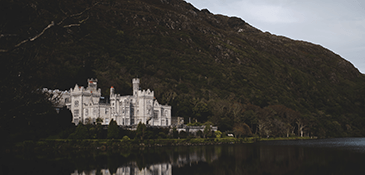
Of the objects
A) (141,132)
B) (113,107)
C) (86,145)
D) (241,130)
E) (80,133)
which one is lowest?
(86,145)

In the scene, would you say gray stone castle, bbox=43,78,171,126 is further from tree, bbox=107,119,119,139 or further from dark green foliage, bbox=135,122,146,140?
tree, bbox=107,119,119,139

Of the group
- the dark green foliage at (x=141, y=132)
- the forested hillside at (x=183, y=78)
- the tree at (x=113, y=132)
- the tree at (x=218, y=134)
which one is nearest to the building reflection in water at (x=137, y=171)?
the forested hillside at (x=183, y=78)

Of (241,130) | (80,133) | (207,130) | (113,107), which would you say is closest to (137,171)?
(80,133)

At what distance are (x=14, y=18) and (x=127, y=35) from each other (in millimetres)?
174471

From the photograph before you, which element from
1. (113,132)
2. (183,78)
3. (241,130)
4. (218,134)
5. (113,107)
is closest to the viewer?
(113,132)

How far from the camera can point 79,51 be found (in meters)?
135

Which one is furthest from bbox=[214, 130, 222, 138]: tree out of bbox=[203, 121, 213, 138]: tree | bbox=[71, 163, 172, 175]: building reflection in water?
bbox=[71, 163, 172, 175]: building reflection in water

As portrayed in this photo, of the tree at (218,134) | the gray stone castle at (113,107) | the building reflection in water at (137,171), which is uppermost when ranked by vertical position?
the gray stone castle at (113,107)

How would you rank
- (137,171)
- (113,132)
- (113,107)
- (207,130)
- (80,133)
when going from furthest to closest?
(207,130)
(113,107)
(113,132)
(80,133)
(137,171)

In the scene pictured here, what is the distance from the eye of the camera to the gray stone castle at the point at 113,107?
68812 millimetres

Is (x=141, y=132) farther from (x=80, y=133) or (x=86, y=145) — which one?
(x=80, y=133)

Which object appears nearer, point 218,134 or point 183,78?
point 218,134

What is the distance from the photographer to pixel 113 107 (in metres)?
69.6

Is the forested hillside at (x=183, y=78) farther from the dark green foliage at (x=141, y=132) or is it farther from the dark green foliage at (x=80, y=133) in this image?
the dark green foliage at (x=141, y=132)
